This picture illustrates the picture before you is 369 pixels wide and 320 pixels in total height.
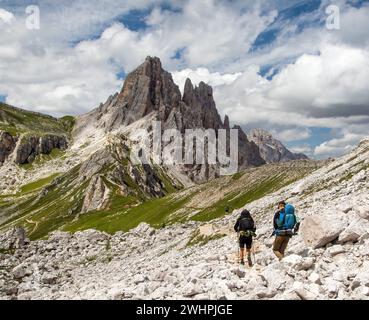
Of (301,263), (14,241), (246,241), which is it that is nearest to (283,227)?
(246,241)

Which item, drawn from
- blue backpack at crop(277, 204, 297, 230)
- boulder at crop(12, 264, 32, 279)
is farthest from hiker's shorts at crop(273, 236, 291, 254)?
boulder at crop(12, 264, 32, 279)

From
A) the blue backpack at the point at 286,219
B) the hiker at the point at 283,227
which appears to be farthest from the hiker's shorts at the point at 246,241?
the blue backpack at the point at 286,219

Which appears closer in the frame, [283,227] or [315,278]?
[315,278]

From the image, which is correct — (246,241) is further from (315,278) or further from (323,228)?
(315,278)

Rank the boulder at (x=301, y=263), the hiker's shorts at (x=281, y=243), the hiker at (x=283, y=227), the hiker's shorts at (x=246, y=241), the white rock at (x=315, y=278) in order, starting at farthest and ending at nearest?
the hiker's shorts at (x=246, y=241) → the hiker's shorts at (x=281, y=243) → the hiker at (x=283, y=227) → the boulder at (x=301, y=263) → the white rock at (x=315, y=278)

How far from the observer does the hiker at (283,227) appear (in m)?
26.5

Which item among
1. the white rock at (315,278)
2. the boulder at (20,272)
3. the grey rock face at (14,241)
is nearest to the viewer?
the white rock at (315,278)

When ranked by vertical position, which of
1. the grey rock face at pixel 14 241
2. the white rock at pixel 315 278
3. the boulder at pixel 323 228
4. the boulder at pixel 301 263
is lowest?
the grey rock face at pixel 14 241

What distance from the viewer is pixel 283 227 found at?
2662cm

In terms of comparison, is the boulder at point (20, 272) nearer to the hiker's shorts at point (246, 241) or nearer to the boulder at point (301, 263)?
the hiker's shorts at point (246, 241)

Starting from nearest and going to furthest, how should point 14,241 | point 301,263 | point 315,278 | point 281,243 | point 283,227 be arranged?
point 315,278
point 301,263
point 283,227
point 281,243
point 14,241
